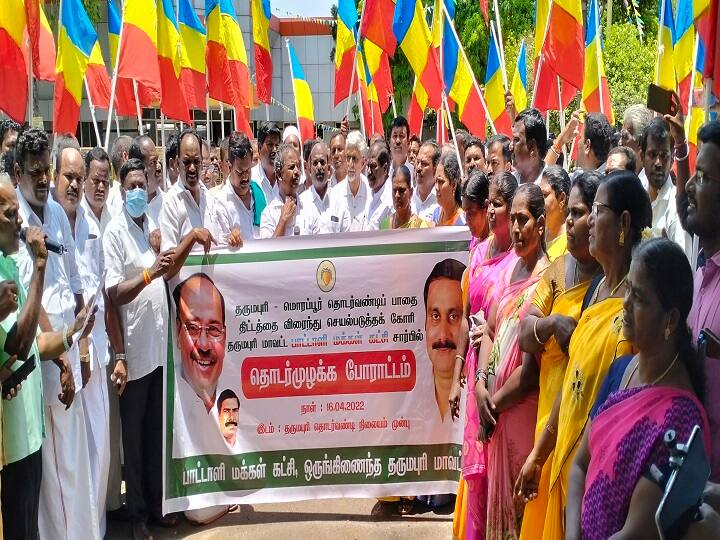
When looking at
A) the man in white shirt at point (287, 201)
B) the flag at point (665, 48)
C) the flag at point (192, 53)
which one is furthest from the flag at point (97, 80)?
the flag at point (665, 48)

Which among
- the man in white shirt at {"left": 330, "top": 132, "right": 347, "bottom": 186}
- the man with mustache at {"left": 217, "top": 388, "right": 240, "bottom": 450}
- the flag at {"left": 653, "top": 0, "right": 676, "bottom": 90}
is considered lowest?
the man with mustache at {"left": 217, "top": 388, "right": 240, "bottom": 450}

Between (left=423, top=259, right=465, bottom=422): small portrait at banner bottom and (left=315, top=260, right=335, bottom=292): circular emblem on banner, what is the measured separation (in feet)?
1.73

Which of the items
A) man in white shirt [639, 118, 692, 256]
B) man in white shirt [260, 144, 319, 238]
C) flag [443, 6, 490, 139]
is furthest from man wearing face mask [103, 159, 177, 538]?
flag [443, 6, 490, 139]

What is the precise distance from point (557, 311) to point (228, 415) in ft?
7.96

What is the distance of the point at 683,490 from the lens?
1.89 metres

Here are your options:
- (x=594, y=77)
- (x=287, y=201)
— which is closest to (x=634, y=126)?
(x=287, y=201)

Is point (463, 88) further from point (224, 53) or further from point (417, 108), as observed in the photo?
point (224, 53)

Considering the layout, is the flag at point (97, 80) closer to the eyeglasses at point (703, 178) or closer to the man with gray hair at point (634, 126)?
the man with gray hair at point (634, 126)

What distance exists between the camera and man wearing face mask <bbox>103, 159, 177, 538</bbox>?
16.3 ft

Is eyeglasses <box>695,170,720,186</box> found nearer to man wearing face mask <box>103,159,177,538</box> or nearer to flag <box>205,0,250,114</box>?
man wearing face mask <box>103,159,177,538</box>

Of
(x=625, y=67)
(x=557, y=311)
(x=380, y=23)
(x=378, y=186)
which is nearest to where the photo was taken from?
(x=557, y=311)

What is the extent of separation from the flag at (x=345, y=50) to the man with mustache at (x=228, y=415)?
19.3 feet

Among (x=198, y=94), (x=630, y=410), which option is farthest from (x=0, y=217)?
(x=198, y=94)

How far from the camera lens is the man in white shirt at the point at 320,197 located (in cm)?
673
